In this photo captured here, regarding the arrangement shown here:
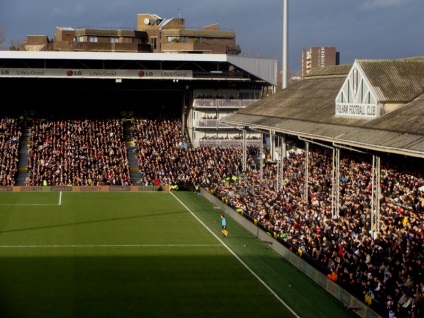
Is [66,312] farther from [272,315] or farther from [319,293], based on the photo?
[319,293]

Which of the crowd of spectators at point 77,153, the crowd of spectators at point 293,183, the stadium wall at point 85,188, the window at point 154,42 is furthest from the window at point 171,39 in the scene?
the stadium wall at point 85,188

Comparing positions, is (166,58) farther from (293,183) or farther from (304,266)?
(304,266)

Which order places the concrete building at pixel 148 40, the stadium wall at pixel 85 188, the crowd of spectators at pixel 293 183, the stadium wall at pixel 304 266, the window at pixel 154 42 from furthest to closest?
the window at pixel 154 42 → the concrete building at pixel 148 40 → the stadium wall at pixel 85 188 → the crowd of spectators at pixel 293 183 → the stadium wall at pixel 304 266

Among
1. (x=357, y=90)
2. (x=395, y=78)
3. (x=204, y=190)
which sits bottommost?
(x=204, y=190)

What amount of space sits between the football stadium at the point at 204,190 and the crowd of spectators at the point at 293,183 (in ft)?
0.38

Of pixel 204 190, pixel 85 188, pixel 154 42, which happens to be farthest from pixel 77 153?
pixel 154 42

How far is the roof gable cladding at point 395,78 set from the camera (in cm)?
4106

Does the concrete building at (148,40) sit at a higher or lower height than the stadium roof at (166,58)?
higher

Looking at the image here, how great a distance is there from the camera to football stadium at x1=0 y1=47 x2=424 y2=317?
3073cm

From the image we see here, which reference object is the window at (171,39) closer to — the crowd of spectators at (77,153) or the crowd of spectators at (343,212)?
the crowd of spectators at (77,153)

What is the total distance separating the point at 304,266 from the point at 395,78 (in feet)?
41.4

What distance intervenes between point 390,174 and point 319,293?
12.3 m

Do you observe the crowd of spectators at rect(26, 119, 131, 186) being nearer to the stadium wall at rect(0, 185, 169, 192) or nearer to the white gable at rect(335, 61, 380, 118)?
the stadium wall at rect(0, 185, 169, 192)

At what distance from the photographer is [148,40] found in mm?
107250
